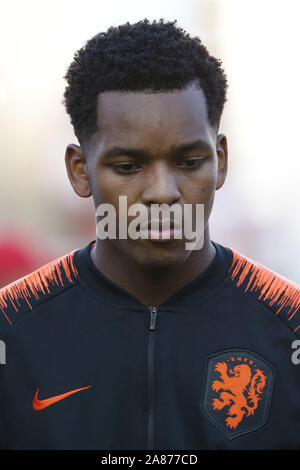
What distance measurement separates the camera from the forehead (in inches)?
107

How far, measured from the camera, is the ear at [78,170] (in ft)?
10.1

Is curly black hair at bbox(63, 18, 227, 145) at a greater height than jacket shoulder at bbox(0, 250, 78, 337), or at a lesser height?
greater

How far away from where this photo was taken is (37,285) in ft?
10.3

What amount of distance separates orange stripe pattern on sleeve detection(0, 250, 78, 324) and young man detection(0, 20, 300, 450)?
1 cm

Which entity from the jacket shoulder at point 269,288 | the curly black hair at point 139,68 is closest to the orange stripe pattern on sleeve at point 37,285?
the curly black hair at point 139,68

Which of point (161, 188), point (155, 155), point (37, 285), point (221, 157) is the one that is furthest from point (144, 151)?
point (37, 285)

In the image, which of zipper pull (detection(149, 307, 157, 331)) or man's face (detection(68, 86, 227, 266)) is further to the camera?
zipper pull (detection(149, 307, 157, 331))

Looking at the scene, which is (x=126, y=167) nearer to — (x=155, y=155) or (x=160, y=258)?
(x=155, y=155)

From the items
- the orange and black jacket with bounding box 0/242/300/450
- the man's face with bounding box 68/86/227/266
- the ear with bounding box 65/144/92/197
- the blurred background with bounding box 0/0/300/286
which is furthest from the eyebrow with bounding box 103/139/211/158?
the blurred background with bounding box 0/0/300/286

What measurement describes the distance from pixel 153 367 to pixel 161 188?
707 millimetres

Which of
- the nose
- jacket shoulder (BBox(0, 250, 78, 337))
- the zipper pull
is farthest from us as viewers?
jacket shoulder (BBox(0, 250, 78, 337))

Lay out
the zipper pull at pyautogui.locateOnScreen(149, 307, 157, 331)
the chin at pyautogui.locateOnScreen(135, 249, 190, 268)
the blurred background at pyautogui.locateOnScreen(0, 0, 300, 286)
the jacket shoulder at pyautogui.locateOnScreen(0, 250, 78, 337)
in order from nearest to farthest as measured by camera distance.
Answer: the chin at pyautogui.locateOnScreen(135, 249, 190, 268), the zipper pull at pyautogui.locateOnScreen(149, 307, 157, 331), the jacket shoulder at pyautogui.locateOnScreen(0, 250, 78, 337), the blurred background at pyautogui.locateOnScreen(0, 0, 300, 286)

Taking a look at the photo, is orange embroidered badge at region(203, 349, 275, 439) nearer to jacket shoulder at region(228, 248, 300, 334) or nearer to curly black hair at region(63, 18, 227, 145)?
jacket shoulder at region(228, 248, 300, 334)

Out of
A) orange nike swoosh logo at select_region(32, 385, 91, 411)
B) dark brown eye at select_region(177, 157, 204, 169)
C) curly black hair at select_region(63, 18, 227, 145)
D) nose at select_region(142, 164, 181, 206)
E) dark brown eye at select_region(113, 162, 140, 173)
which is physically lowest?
orange nike swoosh logo at select_region(32, 385, 91, 411)
